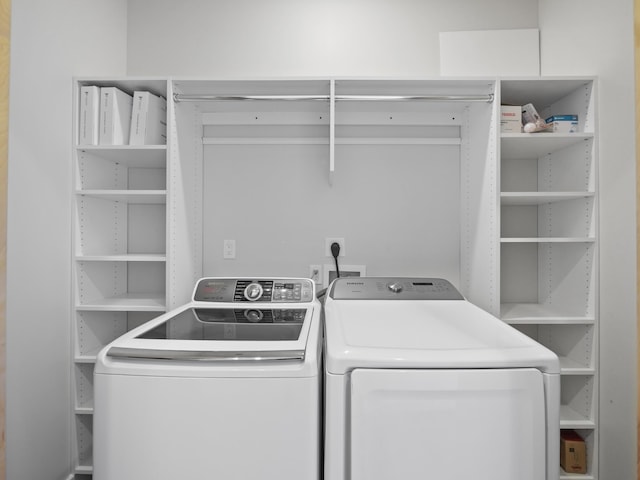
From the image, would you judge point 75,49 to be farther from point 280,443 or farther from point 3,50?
point 280,443

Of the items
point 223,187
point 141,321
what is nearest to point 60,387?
point 141,321

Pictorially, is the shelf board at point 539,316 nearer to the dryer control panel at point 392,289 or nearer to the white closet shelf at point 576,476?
the dryer control panel at point 392,289

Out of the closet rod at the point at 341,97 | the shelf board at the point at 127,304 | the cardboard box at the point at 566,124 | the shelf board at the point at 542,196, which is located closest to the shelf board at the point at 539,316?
the shelf board at the point at 542,196

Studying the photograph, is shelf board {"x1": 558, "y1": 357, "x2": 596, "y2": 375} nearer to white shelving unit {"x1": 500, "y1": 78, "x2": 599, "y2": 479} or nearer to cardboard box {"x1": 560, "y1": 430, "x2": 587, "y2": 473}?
white shelving unit {"x1": 500, "y1": 78, "x2": 599, "y2": 479}

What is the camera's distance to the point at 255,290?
5.95 ft

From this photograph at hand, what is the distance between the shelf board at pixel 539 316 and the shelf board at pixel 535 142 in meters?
0.83

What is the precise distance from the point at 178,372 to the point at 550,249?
1976 millimetres

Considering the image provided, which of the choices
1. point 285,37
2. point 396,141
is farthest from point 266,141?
point 396,141

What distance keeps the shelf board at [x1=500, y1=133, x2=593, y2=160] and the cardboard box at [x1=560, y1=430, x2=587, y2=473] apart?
144cm

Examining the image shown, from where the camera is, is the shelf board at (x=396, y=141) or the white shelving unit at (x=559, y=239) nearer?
the white shelving unit at (x=559, y=239)

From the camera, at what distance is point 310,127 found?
2186 mm

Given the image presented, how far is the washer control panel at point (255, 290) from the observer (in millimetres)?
1810

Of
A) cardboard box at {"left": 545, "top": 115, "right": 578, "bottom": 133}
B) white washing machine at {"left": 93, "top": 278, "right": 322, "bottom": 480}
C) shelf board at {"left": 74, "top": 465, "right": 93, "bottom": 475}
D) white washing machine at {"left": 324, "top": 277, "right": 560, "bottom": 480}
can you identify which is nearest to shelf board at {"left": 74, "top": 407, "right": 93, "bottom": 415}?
shelf board at {"left": 74, "top": 465, "right": 93, "bottom": 475}

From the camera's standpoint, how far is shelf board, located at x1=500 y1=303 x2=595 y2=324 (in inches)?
69.6
